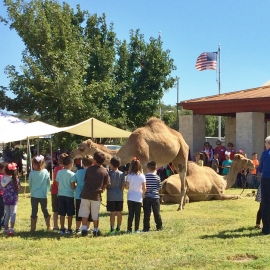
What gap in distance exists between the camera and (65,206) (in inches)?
336

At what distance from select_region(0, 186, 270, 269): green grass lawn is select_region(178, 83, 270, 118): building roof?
31.8 feet

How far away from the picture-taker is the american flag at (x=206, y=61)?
28562mm

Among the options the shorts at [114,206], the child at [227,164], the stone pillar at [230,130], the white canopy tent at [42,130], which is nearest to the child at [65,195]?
the shorts at [114,206]

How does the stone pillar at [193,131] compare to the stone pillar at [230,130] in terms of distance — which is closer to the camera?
the stone pillar at [193,131]

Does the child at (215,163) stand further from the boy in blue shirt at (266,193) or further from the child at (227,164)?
the boy in blue shirt at (266,193)

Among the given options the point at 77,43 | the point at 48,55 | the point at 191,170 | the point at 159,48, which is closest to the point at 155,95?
the point at 159,48

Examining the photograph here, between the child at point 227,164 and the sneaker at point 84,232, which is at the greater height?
the child at point 227,164

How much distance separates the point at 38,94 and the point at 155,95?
9.99m

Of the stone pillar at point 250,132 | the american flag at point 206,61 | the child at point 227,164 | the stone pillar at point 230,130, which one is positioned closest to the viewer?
the child at point 227,164

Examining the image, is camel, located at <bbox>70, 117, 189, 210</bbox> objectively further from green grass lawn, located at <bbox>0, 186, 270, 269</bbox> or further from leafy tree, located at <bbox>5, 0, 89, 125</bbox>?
leafy tree, located at <bbox>5, 0, 89, 125</bbox>

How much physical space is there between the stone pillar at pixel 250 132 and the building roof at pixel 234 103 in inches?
12.2

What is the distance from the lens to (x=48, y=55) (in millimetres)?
22109

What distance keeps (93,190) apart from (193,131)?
44.5ft

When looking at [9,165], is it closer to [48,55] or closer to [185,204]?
[185,204]
